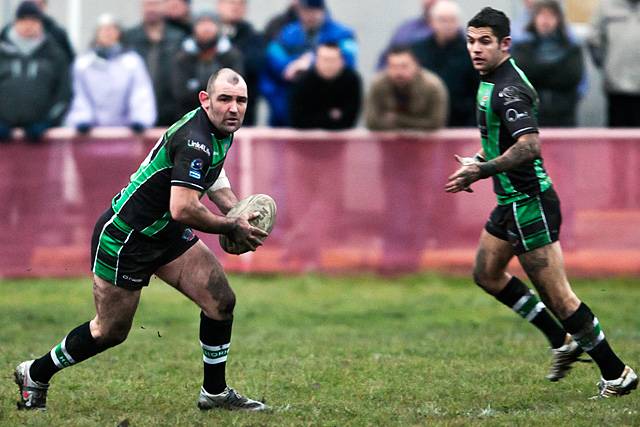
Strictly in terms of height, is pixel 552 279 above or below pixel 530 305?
above

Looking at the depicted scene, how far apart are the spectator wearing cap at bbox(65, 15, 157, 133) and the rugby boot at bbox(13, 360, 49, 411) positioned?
648cm

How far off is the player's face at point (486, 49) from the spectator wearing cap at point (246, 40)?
260 inches

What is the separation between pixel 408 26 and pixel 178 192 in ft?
28.3

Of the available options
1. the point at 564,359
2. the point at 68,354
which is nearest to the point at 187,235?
the point at 68,354

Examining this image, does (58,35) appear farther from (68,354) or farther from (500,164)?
(500,164)

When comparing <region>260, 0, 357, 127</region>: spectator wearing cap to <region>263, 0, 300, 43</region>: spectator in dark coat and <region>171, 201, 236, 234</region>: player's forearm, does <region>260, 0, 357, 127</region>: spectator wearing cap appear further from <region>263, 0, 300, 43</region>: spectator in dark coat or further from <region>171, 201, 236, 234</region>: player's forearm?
<region>171, 201, 236, 234</region>: player's forearm

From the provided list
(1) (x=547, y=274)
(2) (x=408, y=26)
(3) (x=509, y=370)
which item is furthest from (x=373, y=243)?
(1) (x=547, y=274)

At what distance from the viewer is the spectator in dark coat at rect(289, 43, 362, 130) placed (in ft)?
47.3

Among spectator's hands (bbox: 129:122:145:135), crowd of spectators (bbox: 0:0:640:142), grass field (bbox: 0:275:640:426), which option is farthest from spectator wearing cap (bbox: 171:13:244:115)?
grass field (bbox: 0:275:640:426)

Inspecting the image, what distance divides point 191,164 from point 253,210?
1.74 ft

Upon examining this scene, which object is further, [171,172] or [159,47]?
[159,47]

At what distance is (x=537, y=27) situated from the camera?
14758mm

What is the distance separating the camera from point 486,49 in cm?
864

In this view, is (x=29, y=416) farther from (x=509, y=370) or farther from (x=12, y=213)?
(x=12, y=213)
